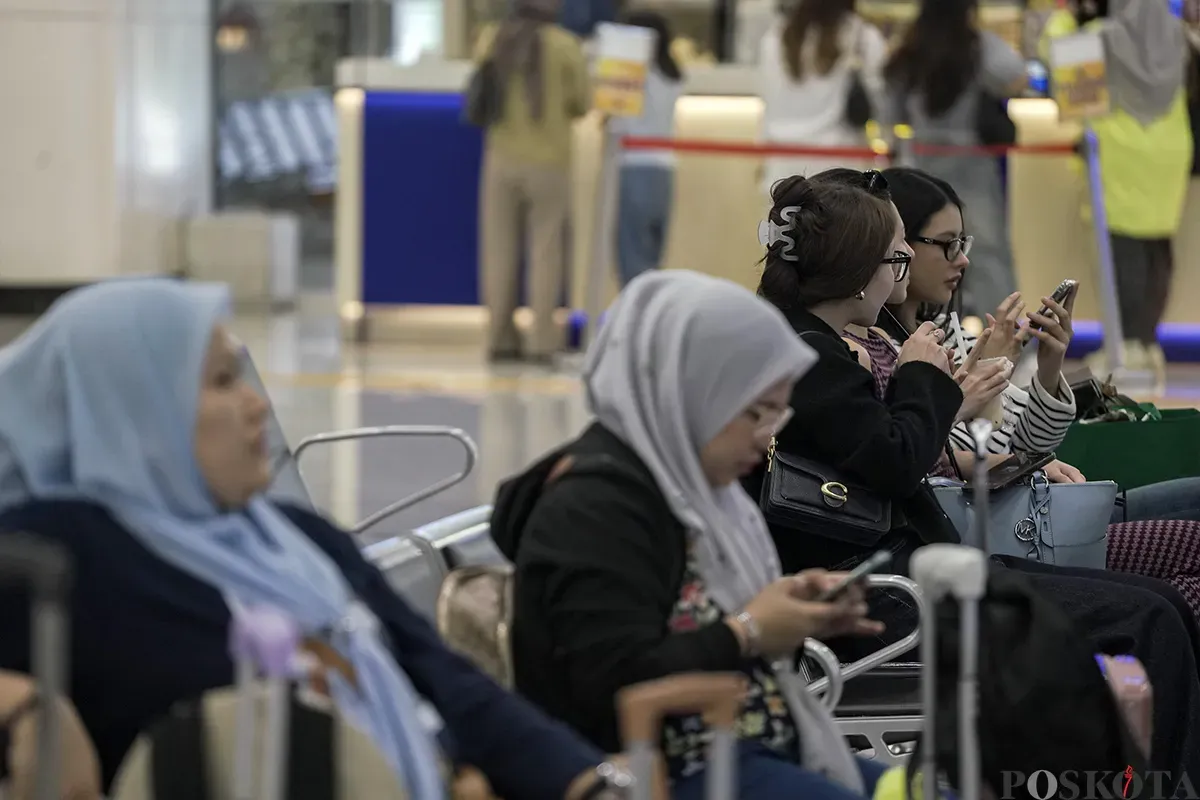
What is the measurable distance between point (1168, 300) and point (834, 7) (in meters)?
2.32

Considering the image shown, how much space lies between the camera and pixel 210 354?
2025 millimetres

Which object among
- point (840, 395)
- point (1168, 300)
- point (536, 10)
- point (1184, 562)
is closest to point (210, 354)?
point (840, 395)

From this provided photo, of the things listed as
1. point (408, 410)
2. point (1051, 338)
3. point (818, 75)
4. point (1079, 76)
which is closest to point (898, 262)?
point (1051, 338)

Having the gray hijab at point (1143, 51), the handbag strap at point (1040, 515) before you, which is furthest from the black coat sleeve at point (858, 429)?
the gray hijab at point (1143, 51)

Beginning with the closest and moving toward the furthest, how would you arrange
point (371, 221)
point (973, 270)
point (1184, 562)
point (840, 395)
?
1. point (840, 395)
2. point (1184, 562)
3. point (973, 270)
4. point (371, 221)

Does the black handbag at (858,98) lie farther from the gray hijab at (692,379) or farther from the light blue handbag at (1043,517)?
the gray hijab at (692,379)

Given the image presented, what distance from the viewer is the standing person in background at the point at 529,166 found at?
31.0 feet

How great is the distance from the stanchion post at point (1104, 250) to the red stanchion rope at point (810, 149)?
0.22 meters

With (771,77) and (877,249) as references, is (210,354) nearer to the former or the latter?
(877,249)

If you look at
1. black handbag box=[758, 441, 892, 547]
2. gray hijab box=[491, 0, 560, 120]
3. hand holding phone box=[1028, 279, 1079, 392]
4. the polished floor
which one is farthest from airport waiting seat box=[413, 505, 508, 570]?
gray hijab box=[491, 0, 560, 120]

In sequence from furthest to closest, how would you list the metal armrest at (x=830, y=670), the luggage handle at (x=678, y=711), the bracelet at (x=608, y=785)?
1. the metal armrest at (x=830, y=670)
2. the bracelet at (x=608, y=785)
3. the luggage handle at (x=678, y=711)

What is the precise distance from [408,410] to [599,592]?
5922mm

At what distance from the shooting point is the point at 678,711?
5.76 feet

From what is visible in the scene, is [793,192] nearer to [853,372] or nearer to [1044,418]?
[853,372]
